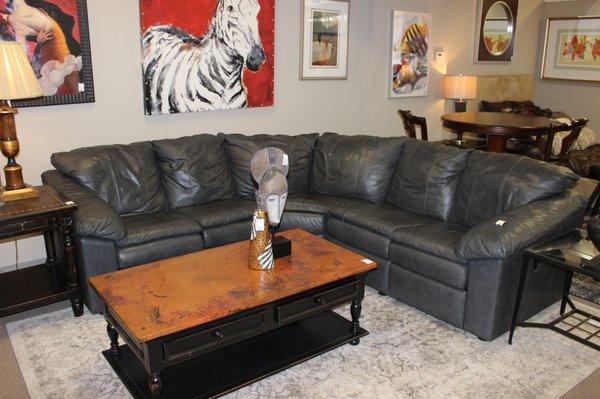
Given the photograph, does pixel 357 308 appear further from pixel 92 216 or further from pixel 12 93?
pixel 12 93

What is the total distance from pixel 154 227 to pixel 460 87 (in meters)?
4.09

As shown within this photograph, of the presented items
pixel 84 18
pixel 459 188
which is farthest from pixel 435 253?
pixel 84 18

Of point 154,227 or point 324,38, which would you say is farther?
point 324,38

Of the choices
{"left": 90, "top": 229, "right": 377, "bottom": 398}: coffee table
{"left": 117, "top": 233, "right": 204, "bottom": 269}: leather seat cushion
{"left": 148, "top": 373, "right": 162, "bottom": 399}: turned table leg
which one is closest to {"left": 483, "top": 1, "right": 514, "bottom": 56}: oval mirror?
{"left": 90, "top": 229, "right": 377, "bottom": 398}: coffee table

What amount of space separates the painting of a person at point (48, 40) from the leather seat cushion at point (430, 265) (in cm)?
267

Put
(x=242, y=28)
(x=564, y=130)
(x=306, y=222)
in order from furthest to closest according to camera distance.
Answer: (x=564, y=130), (x=242, y=28), (x=306, y=222)

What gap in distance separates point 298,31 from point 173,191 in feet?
6.72

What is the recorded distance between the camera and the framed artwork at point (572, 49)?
22.6ft

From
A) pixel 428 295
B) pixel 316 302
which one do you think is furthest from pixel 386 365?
pixel 428 295

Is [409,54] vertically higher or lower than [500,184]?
higher

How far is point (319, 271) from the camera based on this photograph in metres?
2.74

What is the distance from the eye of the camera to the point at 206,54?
14.3 ft

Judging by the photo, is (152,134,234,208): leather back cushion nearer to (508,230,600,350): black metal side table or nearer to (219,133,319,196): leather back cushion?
(219,133,319,196): leather back cushion

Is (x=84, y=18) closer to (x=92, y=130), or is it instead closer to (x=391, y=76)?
(x=92, y=130)
